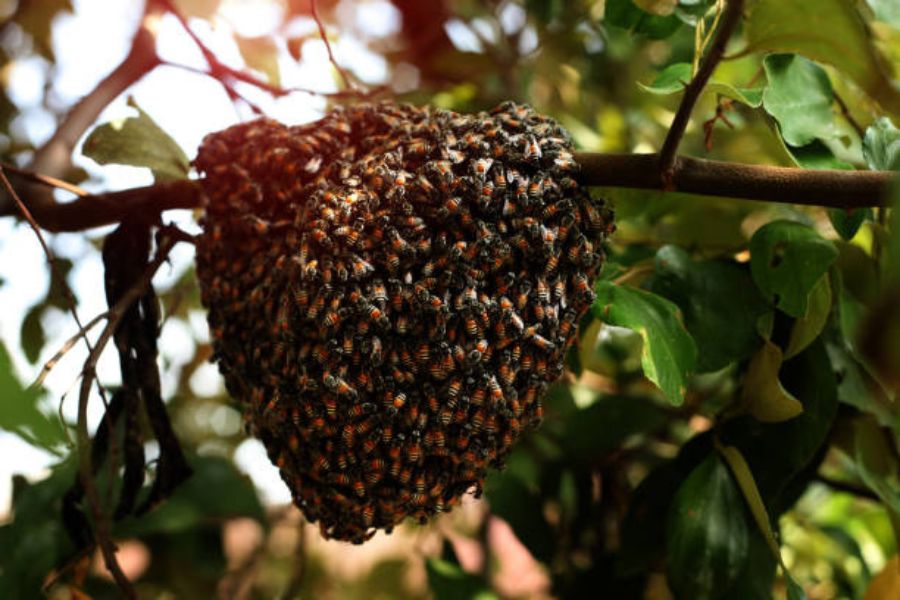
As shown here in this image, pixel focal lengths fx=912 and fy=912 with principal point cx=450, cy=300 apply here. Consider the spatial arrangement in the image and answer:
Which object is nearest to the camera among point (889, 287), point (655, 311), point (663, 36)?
point (889, 287)

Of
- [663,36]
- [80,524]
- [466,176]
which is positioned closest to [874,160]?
[663,36]

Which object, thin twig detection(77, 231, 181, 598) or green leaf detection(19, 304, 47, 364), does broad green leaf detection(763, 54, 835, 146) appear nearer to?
thin twig detection(77, 231, 181, 598)

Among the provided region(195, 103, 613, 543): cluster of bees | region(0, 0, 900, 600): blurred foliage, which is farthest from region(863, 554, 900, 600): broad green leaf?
region(195, 103, 613, 543): cluster of bees

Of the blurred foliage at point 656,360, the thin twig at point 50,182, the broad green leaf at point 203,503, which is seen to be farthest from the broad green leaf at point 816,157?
the broad green leaf at point 203,503

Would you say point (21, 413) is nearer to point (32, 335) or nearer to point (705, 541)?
point (705, 541)

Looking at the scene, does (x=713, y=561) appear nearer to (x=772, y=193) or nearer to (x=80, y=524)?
→ (x=772, y=193)

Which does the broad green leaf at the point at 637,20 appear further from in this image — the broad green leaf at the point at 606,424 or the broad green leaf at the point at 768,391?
the broad green leaf at the point at 606,424

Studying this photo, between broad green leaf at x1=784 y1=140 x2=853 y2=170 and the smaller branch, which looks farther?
broad green leaf at x1=784 y1=140 x2=853 y2=170
